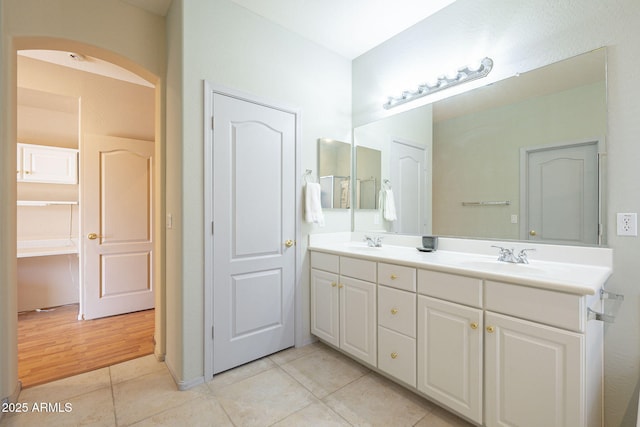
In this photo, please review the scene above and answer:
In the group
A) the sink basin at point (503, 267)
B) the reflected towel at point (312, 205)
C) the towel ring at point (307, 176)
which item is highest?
the towel ring at point (307, 176)

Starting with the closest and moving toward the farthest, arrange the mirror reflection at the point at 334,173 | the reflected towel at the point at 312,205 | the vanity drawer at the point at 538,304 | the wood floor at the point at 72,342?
the vanity drawer at the point at 538,304 < the wood floor at the point at 72,342 < the reflected towel at the point at 312,205 < the mirror reflection at the point at 334,173

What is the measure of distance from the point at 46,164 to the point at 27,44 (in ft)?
6.60

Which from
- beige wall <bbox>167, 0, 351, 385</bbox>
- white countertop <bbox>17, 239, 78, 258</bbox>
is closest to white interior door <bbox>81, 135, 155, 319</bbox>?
white countertop <bbox>17, 239, 78, 258</bbox>

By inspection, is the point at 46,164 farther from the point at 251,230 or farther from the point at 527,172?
the point at 527,172

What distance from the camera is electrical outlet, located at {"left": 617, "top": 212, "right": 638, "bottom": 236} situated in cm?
136

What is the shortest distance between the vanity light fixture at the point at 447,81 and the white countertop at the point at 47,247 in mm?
3799

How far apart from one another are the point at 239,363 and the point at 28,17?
2.64 metres

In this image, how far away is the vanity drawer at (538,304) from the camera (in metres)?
1.12

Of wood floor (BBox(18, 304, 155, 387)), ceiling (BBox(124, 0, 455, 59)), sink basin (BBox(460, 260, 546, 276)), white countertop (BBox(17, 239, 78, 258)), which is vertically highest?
ceiling (BBox(124, 0, 455, 59))

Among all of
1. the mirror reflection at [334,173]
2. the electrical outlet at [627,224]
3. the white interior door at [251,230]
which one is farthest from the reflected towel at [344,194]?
the electrical outlet at [627,224]

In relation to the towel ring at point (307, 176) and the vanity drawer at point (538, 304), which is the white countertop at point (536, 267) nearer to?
the vanity drawer at point (538, 304)

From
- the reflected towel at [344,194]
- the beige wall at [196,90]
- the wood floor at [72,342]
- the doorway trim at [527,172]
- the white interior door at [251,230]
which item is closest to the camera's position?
the doorway trim at [527,172]

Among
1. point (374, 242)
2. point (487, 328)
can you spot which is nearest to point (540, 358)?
point (487, 328)

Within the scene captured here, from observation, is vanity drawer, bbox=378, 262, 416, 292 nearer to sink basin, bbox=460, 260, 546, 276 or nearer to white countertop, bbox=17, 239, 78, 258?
sink basin, bbox=460, 260, 546, 276
